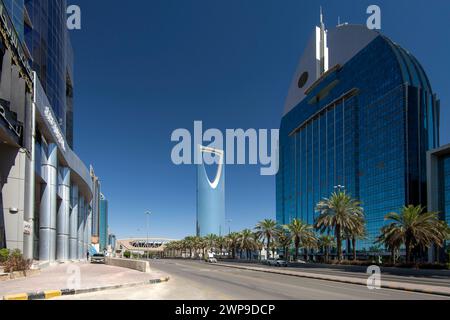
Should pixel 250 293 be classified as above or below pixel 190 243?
above

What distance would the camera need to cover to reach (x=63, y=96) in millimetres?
62469

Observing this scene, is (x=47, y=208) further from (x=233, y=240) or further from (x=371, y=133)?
(x=371, y=133)

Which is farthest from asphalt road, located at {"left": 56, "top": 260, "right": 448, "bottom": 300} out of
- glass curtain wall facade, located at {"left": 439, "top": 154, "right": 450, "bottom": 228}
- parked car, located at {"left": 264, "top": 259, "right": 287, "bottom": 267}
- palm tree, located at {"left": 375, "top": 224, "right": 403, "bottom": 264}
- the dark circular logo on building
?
the dark circular logo on building

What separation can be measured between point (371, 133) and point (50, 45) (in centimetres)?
8137

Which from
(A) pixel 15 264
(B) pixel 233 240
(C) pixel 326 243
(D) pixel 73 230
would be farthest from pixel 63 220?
(B) pixel 233 240

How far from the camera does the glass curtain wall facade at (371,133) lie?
9631 centimetres

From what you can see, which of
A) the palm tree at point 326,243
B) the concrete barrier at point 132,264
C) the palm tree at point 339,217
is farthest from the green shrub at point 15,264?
the palm tree at point 326,243

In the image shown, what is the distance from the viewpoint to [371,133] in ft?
362

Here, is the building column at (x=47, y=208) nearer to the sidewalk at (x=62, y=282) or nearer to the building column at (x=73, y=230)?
the building column at (x=73, y=230)

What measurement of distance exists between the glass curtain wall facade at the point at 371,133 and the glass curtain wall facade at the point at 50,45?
234 ft

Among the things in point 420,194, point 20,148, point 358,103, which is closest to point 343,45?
point 358,103

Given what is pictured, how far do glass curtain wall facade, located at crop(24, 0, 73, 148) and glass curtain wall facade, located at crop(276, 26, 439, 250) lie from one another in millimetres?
71200
